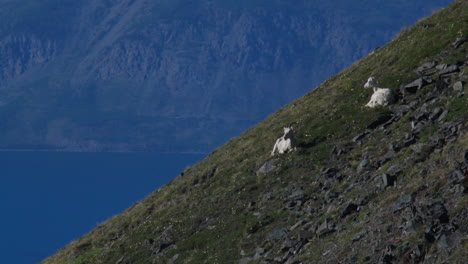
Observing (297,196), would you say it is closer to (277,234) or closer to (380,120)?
(277,234)

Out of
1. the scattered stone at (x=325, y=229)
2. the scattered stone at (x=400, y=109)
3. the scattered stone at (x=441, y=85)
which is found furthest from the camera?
the scattered stone at (x=400, y=109)

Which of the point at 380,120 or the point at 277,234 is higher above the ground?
the point at 380,120

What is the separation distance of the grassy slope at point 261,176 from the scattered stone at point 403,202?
0.78 m

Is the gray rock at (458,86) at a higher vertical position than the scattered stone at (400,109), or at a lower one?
lower

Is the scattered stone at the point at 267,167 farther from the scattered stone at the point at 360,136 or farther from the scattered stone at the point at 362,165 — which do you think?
the scattered stone at the point at 362,165

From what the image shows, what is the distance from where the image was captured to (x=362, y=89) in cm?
3656

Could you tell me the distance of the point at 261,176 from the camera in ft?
108

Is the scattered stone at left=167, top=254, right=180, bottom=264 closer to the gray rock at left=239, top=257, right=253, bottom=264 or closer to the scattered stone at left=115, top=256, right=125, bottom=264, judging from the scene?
the scattered stone at left=115, top=256, right=125, bottom=264

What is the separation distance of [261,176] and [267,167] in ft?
2.37

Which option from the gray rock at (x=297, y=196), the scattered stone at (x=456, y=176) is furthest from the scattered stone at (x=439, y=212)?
the gray rock at (x=297, y=196)

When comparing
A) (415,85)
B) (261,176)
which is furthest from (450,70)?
(261,176)

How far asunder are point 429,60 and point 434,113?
728 centimetres

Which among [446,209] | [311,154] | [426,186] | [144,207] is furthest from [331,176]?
[144,207]

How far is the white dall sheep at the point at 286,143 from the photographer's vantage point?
33.6 metres
